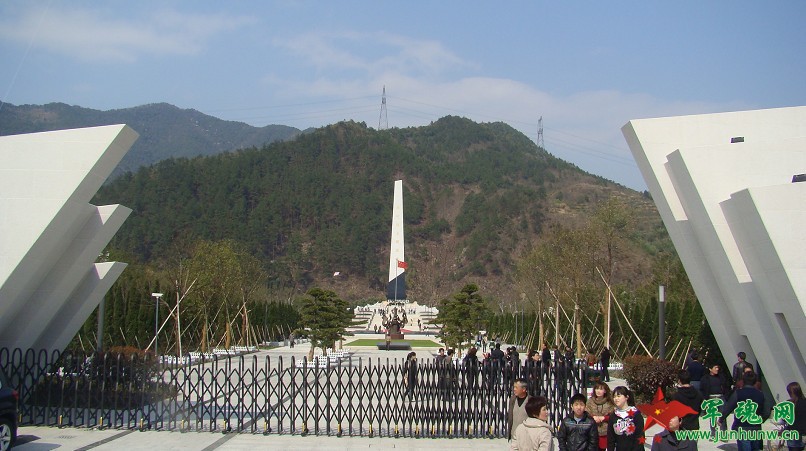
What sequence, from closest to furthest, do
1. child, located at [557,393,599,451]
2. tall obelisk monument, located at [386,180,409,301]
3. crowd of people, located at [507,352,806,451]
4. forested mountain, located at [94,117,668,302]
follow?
crowd of people, located at [507,352,806,451], child, located at [557,393,599,451], tall obelisk monument, located at [386,180,409,301], forested mountain, located at [94,117,668,302]

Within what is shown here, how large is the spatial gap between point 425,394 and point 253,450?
111 inches

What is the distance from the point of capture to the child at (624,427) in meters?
6.96

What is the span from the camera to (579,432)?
7.07m


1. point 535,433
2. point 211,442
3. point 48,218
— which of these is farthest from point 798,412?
point 48,218

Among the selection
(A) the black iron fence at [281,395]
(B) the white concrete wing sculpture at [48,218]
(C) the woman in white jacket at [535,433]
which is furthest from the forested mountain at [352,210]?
(C) the woman in white jacket at [535,433]

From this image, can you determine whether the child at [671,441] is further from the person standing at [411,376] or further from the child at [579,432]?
the person standing at [411,376]

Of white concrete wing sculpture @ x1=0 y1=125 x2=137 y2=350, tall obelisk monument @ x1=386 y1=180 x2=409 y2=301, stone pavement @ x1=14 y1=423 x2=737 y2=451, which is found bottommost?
stone pavement @ x1=14 y1=423 x2=737 y2=451

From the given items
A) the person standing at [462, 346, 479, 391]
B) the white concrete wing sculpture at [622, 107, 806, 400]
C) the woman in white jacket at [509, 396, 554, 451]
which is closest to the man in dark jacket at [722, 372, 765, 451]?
the white concrete wing sculpture at [622, 107, 806, 400]

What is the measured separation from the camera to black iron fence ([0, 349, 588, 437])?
1212 centimetres

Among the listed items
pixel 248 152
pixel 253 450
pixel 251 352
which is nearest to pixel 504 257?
pixel 248 152

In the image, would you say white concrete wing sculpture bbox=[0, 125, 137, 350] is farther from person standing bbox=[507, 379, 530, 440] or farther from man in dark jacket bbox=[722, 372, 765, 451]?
man in dark jacket bbox=[722, 372, 765, 451]

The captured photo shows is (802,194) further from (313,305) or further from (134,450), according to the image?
(313,305)

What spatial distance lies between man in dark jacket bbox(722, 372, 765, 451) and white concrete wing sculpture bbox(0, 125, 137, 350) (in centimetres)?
1026

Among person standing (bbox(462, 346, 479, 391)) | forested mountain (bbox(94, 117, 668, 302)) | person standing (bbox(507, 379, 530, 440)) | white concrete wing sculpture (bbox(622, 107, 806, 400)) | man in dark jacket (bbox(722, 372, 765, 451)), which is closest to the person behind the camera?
person standing (bbox(507, 379, 530, 440))
